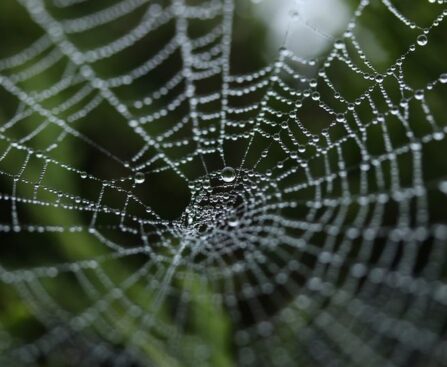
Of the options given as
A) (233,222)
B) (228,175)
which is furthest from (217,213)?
(228,175)

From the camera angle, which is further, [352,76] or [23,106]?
[352,76]

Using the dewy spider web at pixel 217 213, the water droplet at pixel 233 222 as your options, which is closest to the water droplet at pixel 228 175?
the dewy spider web at pixel 217 213

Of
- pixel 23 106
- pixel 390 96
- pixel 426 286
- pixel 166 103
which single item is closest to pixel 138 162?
pixel 166 103

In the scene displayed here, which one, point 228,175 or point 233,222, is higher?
point 228,175

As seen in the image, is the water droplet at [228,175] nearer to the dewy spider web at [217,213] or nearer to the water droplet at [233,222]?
the dewy spider web at [217,213]

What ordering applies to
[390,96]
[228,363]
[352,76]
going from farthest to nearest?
1. [352,76]
2. [390,96]
3. [228,363]

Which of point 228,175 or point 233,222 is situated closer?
point 228,175

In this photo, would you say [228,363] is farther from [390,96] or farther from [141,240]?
[390,96]

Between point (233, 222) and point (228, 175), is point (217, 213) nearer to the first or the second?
point (233, 222)
